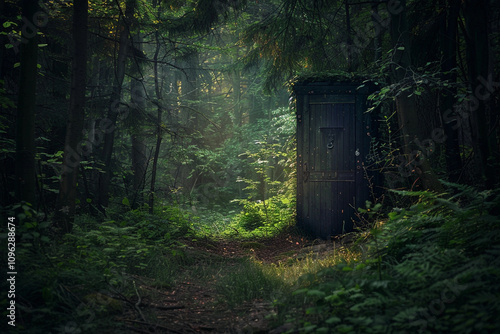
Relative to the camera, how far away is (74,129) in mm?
5223

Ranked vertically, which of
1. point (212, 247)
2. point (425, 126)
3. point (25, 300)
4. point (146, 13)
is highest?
point (146, 13)

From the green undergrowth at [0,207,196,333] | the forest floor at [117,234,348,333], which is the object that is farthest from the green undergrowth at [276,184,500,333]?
the green undergrowth at [0,207,196,333]

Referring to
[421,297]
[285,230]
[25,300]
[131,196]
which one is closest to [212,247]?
[285,230]

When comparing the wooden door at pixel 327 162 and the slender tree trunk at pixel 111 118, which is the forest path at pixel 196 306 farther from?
the slender tree trunk at pixel 111 118

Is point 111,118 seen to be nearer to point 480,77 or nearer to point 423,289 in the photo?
point 480,77

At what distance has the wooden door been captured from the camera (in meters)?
7.61

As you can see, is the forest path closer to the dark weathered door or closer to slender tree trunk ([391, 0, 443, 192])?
the dark weathered door

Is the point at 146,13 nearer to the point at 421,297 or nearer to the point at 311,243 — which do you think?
the point at 311,243

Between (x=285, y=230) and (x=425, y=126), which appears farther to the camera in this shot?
(x=285, y=230)

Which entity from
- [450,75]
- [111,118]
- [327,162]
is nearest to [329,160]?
[327,162]

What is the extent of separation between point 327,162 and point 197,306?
15.1 feet

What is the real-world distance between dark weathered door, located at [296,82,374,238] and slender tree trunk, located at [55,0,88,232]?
425cm

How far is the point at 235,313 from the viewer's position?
3703 millimetres

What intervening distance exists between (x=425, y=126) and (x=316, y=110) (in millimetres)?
2104
